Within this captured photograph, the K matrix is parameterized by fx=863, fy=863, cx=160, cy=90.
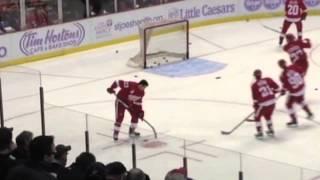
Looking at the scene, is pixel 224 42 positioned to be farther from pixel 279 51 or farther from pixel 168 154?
pixel 168 154

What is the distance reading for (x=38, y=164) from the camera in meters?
4.97

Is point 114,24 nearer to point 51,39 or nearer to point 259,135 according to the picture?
point 51,39

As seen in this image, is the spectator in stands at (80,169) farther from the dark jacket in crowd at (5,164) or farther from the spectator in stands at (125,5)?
the spectator in stands at (125,5)

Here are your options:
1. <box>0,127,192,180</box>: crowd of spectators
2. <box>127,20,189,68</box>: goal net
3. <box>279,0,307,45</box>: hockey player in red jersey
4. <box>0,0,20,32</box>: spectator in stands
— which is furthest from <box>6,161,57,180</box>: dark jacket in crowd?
<box>279,0,307,45</box>: hockey player in red jersey

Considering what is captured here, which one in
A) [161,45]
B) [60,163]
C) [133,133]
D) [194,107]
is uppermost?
[60,163]

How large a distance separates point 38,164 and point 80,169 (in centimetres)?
29

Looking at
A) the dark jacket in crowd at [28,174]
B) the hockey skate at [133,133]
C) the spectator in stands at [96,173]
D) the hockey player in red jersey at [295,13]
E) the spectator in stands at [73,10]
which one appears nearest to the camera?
the dark jacket in crowd at [28,174]

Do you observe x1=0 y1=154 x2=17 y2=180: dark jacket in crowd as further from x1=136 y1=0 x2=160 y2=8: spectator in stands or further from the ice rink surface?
x1=136 y1=0 x2=160 y2=8: spectator in stands

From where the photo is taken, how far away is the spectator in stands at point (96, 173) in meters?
5.01

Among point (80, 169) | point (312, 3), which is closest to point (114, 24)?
point (312, 3)

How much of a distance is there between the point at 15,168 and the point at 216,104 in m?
A: 6.58

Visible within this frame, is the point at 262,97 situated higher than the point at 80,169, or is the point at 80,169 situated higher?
the point at 80,169

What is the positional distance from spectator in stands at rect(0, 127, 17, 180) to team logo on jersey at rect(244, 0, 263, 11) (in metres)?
11.6

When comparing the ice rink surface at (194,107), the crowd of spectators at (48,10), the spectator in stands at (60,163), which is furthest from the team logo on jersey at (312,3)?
the spectator in stands at (60,163)
